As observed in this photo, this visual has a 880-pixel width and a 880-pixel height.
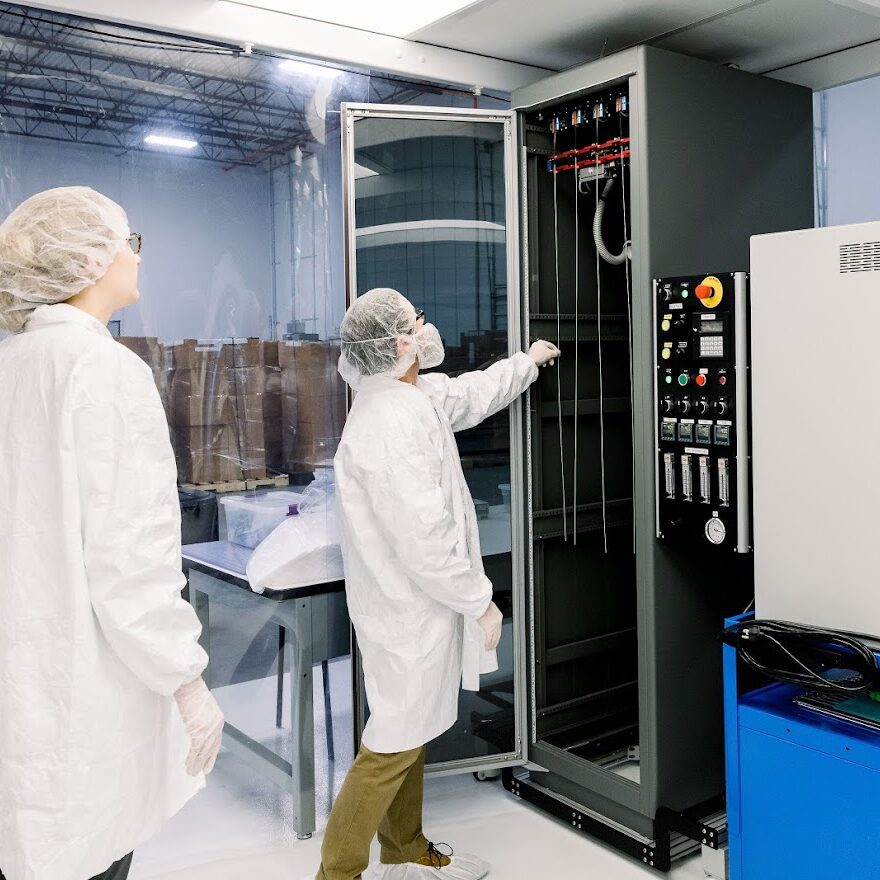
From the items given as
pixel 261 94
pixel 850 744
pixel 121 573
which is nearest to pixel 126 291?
pixel 121 573

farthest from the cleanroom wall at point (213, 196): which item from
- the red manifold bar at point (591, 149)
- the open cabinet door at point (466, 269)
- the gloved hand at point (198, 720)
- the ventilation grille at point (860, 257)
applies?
the ventilation grille at point (860, 257)

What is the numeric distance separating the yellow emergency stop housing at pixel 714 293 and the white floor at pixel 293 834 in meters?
1.49

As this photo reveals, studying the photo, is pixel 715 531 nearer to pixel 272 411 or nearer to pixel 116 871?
pixel 272 411

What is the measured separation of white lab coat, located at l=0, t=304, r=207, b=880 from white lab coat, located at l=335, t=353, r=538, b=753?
2.42ft

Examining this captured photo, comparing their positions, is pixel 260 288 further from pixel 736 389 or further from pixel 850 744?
pixel 850 744

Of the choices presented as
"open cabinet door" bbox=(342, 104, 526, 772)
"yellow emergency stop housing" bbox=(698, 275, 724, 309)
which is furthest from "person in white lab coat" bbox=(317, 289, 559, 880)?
"yellow emergency stop housing" bbox=(698, 275, 724, 309)

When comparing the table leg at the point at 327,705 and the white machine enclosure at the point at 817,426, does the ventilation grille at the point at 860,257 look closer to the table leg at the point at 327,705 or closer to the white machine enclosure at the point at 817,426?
the white machine enclosure at the point at 817,426

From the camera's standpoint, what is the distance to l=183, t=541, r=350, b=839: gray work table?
2621 millimetres

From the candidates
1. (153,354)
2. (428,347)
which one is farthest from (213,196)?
(428,347)

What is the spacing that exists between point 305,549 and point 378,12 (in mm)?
1593

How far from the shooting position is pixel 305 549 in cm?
265

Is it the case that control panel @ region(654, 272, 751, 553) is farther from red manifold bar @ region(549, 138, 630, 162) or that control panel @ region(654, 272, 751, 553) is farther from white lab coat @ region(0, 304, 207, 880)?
white lab coat @ region(0, 304, 207, 880)

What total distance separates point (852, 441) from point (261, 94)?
1.81 meters

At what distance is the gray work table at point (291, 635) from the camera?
2621 millimetres
